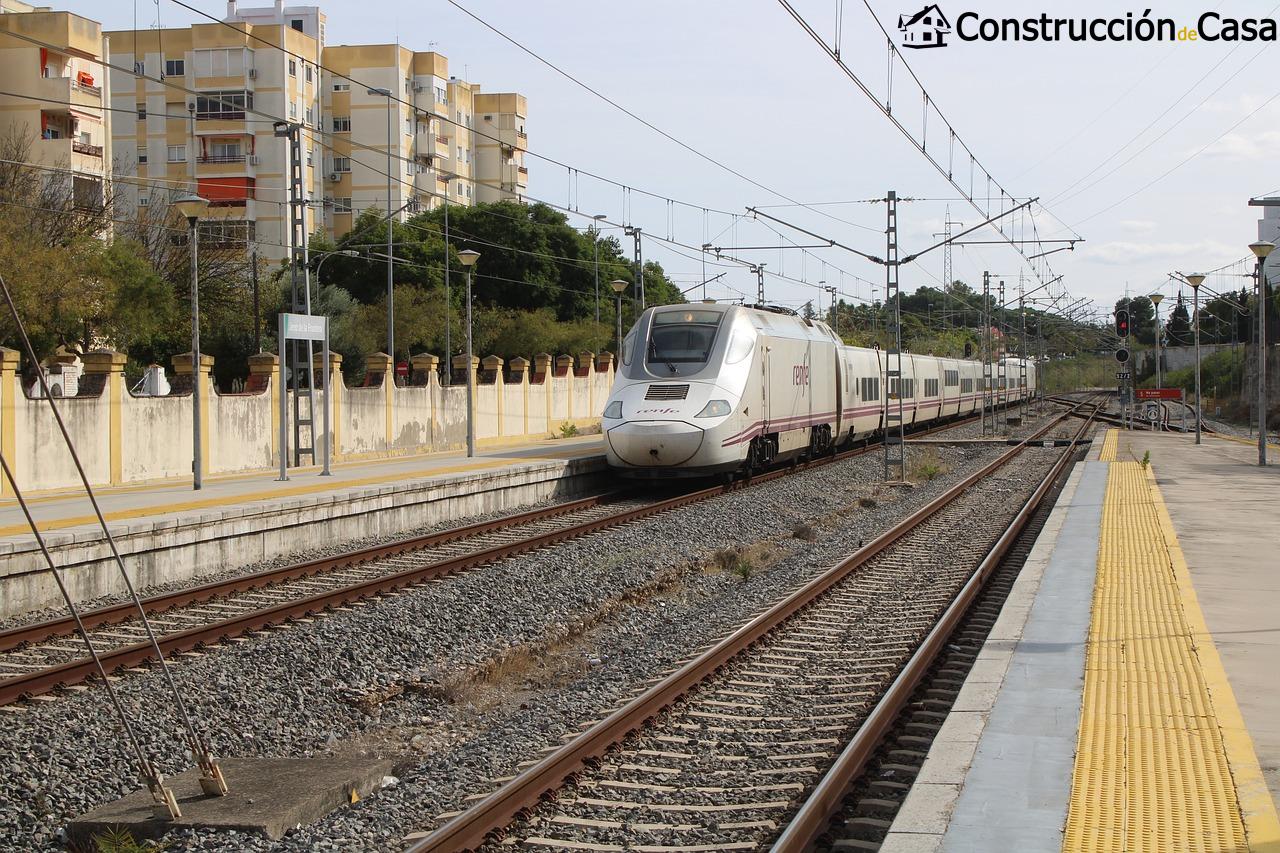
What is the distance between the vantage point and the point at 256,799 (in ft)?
20.1

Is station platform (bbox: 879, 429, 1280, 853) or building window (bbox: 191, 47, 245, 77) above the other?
building window (bbox: 191, 47, 245, 77)

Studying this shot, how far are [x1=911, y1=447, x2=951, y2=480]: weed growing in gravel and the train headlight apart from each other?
24.0 ft

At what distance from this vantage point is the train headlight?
2017 centimetres

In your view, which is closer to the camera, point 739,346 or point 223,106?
point 739,346

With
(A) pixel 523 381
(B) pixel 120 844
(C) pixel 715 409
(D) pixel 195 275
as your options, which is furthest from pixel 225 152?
(B) pixel 120 844

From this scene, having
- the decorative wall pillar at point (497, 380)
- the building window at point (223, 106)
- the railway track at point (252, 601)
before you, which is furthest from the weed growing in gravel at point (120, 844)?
the building window at point (223, 106)

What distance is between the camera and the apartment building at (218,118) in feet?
224

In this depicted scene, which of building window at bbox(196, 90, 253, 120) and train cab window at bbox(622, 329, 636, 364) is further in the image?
building window at bbox(196, 90, 253, 120)

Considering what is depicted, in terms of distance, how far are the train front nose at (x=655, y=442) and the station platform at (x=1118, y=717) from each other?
769 centimetres

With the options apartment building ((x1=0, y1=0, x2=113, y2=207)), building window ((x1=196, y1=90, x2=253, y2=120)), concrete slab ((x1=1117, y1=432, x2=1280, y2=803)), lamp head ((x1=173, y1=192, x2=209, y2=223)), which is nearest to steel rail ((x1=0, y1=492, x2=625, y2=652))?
lamp head ((x1=173, y1=192, x2=209, y2=223))

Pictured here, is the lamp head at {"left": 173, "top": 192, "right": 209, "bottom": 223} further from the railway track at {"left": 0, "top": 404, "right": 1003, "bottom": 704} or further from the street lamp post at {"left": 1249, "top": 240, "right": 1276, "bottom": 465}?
the street lamp post at {"left": 1249, "top": 240, "right": 1276, "bottom": 465}

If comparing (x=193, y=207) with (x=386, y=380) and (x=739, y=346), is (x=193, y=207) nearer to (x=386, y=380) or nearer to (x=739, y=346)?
(x=739, y=346)

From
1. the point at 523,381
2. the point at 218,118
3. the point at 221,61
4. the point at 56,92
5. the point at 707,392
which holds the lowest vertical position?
the point at 707,392

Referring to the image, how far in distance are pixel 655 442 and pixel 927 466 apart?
9.31 meters
